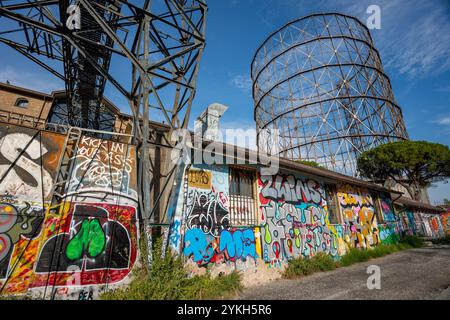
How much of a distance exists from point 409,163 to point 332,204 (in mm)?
13313

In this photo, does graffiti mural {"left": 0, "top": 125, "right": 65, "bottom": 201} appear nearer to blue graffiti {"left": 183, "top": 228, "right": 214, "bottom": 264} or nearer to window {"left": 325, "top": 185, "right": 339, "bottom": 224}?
blue graffiti {"left": 183, "top": 228, "right": 214, "bottom": 264}

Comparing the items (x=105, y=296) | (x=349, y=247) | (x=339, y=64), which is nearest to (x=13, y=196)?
(x=105, y=296)

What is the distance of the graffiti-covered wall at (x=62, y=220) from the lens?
3574 millimetres

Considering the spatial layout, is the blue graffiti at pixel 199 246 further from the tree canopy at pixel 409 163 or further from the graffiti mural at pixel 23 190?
the tree canopy at pixel 409 163

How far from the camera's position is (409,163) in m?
16.8

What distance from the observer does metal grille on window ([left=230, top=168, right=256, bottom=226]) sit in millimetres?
5961

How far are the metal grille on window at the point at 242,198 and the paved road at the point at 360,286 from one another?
1.72 meters

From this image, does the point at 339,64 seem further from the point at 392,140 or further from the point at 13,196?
the point at 13,196

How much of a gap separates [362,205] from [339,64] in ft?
48.0

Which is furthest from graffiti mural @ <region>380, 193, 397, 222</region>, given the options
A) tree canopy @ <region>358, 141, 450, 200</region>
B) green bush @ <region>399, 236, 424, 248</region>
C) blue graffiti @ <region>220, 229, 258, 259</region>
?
blue graffiti @ <region>220, 229, 258, 259</region>

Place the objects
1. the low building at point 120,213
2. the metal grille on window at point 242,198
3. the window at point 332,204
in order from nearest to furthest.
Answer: the low building at point 120,213 < the metal grille on window at point 242,198 < the window at point 332,204

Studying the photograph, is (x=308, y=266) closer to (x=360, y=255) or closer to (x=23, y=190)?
(x=360, y=255)

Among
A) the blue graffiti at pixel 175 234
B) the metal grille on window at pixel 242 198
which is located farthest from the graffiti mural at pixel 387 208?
the blue graffiti at pixel 175 234

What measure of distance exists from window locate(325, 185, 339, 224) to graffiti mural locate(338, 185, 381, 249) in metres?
0.29
